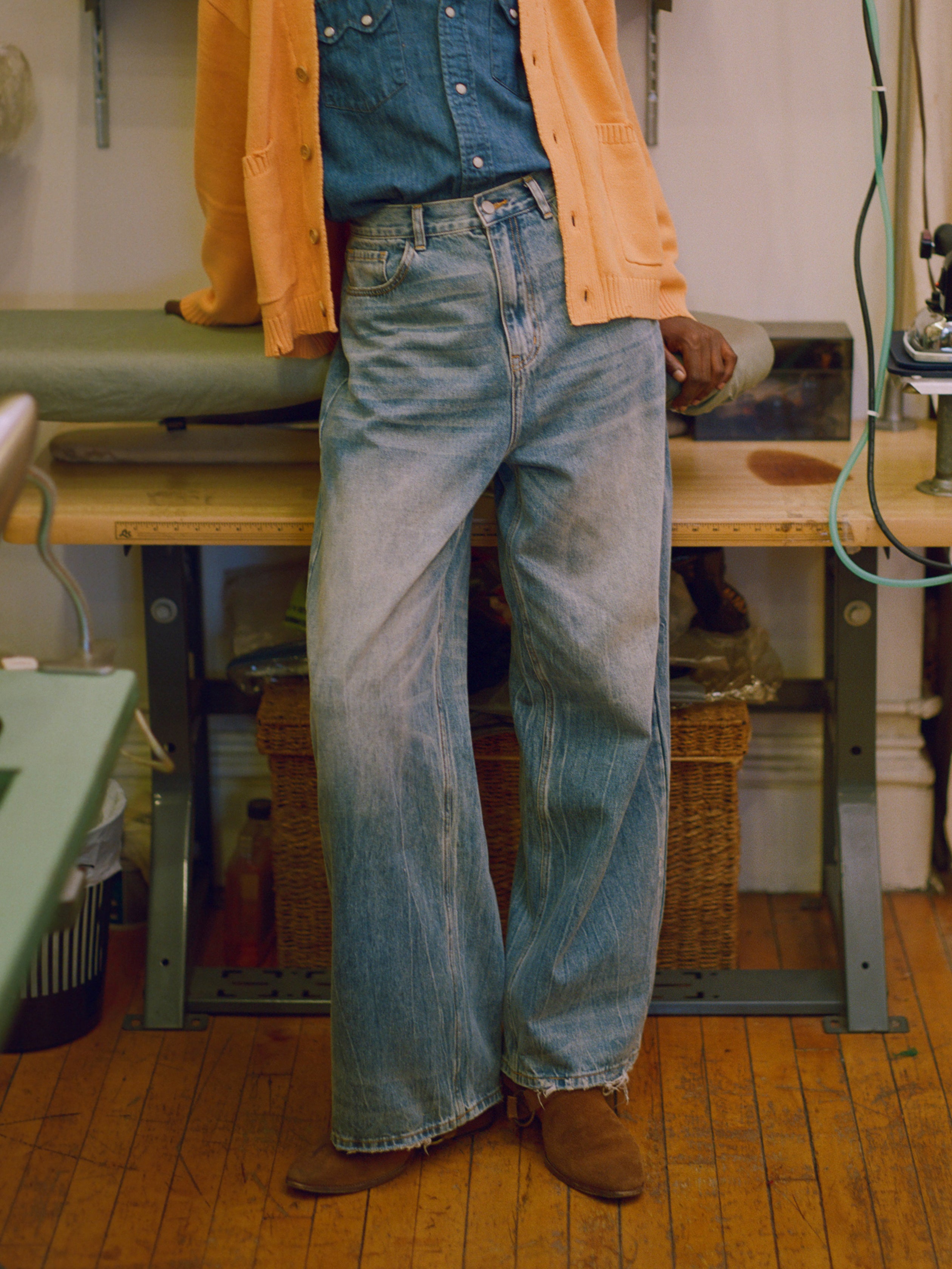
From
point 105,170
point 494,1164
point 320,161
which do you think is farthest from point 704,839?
point 105,170

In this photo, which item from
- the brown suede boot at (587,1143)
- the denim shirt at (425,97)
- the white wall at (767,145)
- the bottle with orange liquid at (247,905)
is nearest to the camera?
the denim shirt at (425,97)

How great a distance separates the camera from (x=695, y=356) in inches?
62.9

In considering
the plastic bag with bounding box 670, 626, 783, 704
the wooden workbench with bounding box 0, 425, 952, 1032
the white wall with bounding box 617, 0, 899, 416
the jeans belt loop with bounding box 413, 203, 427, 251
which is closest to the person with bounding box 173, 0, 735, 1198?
the jeans belt loop with bounding box 413, 203, 427, 251

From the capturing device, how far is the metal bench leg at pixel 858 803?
187cm

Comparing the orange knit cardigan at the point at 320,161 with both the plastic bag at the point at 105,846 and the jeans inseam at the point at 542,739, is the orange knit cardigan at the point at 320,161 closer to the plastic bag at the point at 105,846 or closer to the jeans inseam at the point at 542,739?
the jeans inseam at the point at 542,739

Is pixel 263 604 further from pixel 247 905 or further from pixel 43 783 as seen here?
pixel 43 783

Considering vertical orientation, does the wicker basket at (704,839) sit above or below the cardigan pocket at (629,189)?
below

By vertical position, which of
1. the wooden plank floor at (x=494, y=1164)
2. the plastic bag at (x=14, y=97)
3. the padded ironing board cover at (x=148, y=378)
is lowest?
the wooden plank floor at (x=494, y=1164)

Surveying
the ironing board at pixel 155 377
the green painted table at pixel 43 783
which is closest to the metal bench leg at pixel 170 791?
the ironing board at pixel 155 377

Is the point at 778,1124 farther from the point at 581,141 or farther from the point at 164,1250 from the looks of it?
the point at 581,141

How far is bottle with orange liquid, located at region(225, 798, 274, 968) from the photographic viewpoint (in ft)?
6.82

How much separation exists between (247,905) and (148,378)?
34.1 inches

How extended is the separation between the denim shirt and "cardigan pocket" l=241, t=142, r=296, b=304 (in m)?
0.10

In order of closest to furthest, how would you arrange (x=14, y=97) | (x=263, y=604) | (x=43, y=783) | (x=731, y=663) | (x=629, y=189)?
(x=43, y=783) < (x=629, y=189) < (x=14, y=97) < (x=731, y=663) < (x=263, y=604)
